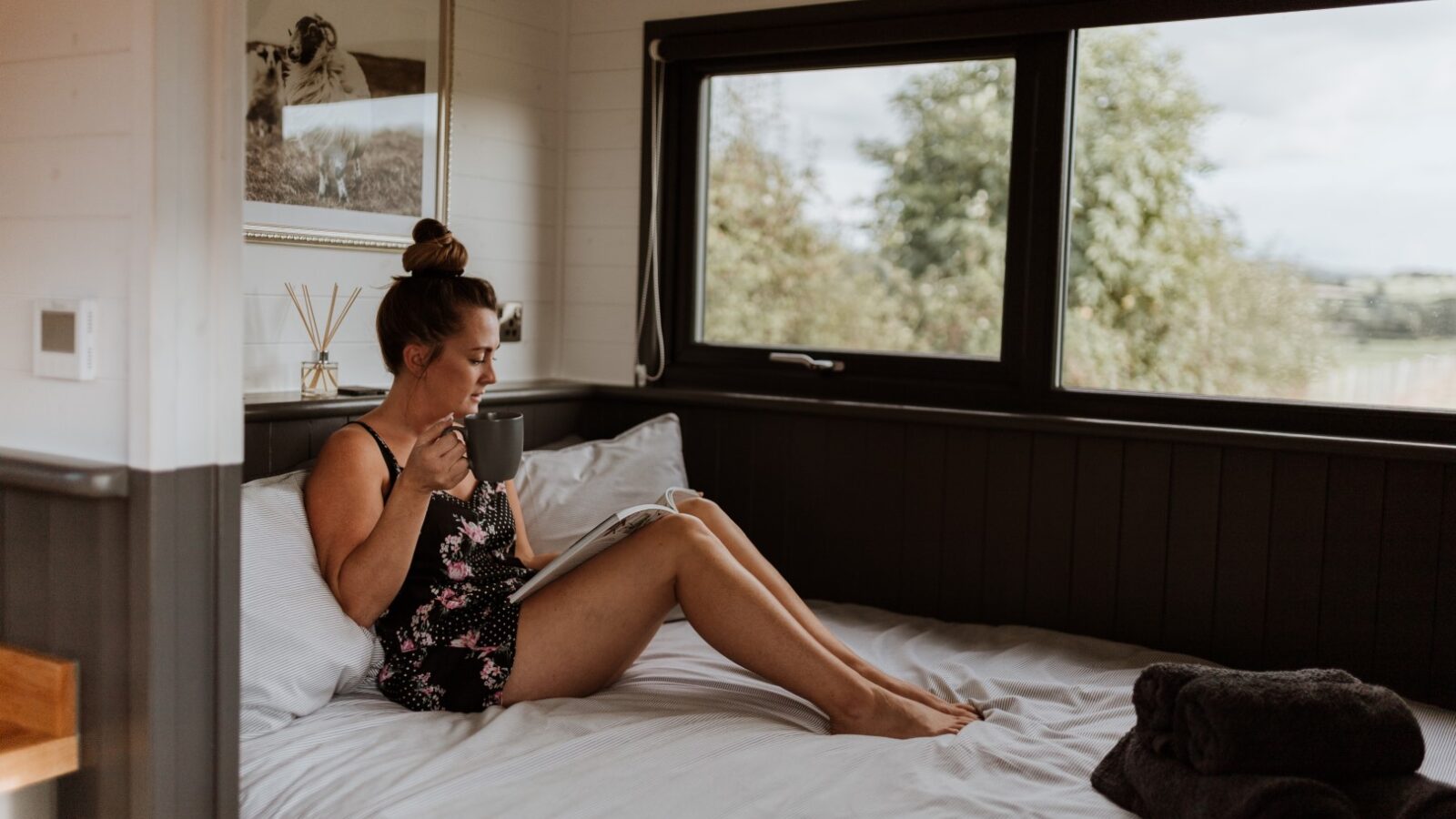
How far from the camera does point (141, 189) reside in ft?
5.10

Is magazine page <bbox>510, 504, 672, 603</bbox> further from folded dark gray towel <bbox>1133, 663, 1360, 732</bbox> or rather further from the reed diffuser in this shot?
folded dark gray towel <bbox>1133, 663, 1360, 732</bbox>

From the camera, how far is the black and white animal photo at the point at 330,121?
8.86ft

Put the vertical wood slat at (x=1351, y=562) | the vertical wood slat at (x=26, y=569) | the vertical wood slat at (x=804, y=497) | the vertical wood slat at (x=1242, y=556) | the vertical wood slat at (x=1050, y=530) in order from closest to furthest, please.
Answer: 1. the vertical wood slat at (x=26, y=569)
2. the vertical wood slat at (x=1351, y=562)
3. the vertical wood slat at (x=1242, y=556)
4. the vertical wood slat at (x=1050, y=530)
5. the vertical wood slat at (x=804, y=497)

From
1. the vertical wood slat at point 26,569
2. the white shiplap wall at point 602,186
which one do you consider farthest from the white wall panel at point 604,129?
the vertical wood slat at point 26,569

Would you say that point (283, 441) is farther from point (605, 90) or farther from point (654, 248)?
point (605, 90)

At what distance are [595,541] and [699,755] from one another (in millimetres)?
453

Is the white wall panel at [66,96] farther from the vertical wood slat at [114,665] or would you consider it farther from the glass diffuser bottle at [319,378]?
the glass diffuser bottle at [319,378]

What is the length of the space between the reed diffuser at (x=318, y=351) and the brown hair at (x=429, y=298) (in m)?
0.34

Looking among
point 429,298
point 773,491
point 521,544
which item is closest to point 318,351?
point 429,298

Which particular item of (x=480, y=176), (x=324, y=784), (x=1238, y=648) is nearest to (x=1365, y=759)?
(x=1238, y=648)

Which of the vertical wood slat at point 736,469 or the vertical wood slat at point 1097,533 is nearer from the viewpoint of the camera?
the vertical wood slat at point 1097,533

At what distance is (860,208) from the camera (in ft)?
10.4

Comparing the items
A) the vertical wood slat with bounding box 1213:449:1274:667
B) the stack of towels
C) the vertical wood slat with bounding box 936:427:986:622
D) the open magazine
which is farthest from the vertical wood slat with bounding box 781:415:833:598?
the stack of towels

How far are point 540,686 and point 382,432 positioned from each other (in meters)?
0.55
